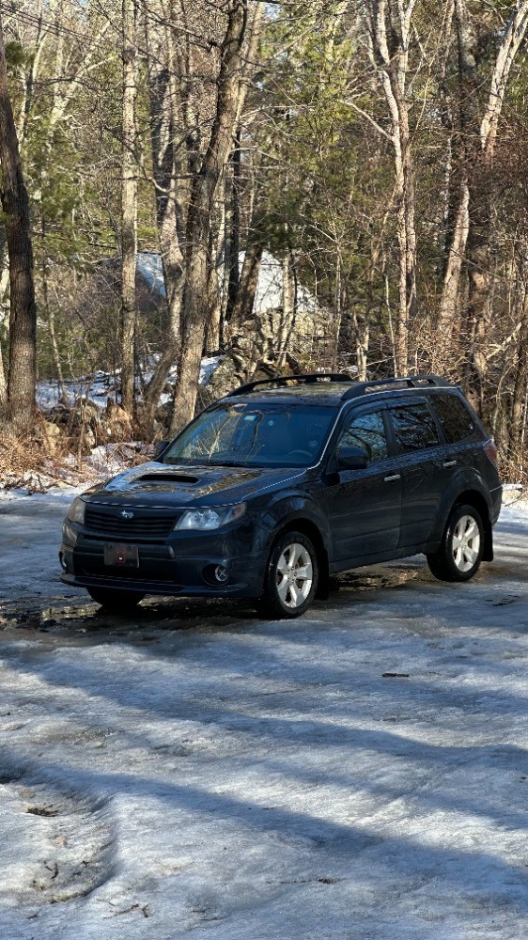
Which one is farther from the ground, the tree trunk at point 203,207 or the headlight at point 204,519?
the tree trunk at point 203,207

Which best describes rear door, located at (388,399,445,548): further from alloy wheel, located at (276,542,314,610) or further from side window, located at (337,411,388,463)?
alloy wheel, located at (276,542,314,610)

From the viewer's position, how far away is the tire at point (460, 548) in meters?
11.8

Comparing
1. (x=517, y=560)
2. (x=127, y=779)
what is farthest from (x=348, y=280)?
(x=127, y=779)

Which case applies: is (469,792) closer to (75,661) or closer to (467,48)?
(75,661)

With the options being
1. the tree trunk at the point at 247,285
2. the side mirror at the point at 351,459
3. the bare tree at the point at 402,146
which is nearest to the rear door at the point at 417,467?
the side mirror at the point at 351,459

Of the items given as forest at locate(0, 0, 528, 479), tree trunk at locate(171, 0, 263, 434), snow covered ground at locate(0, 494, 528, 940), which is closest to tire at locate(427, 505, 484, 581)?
snow covered ground at locate(0, 494, 528, 940)

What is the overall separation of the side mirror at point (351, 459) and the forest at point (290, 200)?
31.9ft

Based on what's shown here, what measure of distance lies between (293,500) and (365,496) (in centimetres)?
93

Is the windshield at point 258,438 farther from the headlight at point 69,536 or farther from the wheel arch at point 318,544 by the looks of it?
the headlight at point 69,536

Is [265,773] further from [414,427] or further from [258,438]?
[414,427]

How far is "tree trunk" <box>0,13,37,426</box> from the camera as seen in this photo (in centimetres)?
2286

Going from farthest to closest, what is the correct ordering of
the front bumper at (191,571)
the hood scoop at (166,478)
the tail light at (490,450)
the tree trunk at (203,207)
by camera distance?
the tree trunk at (203,207) → the tail light at (490,450) → the hood scoop at (166,478) → the front bumper at (191,571)

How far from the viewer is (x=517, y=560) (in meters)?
13.4

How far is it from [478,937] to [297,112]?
2950cm
